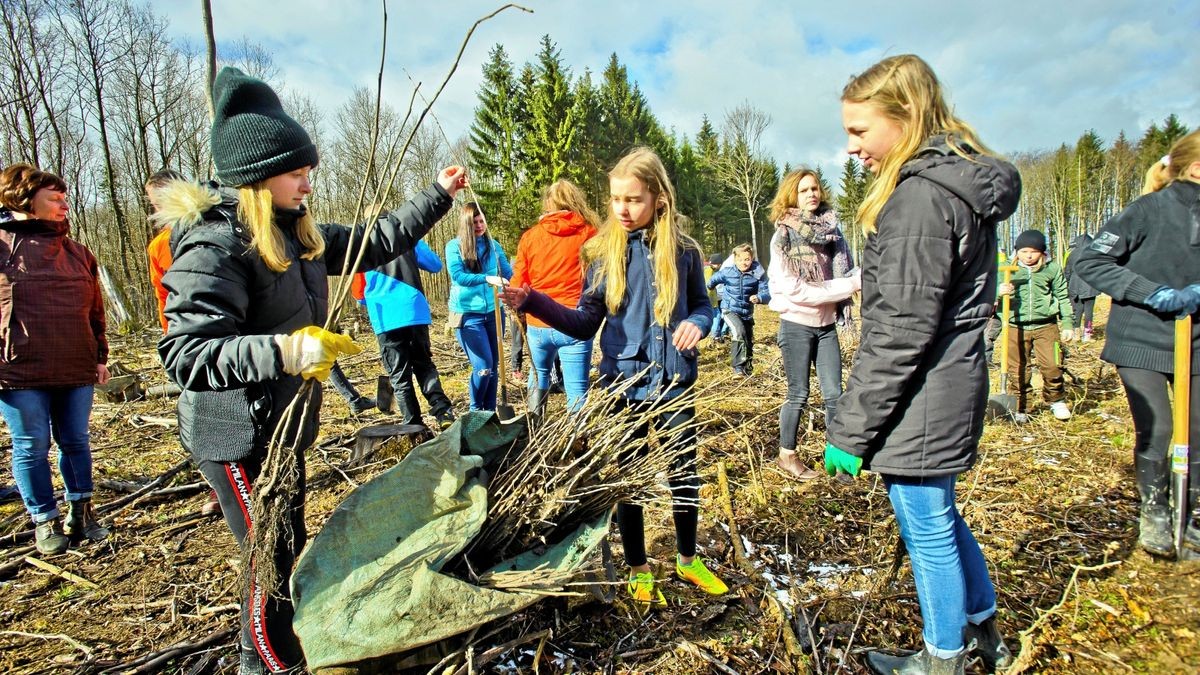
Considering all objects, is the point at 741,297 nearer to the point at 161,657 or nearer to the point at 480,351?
the point at 480,351

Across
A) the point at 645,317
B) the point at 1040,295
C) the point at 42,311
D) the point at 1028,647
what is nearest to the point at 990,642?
the point at 1028,647

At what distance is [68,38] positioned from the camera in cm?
1489

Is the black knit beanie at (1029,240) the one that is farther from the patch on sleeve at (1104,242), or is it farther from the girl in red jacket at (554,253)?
the girl in red jacket at (554,253)

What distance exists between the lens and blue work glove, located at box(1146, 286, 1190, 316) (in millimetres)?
2447

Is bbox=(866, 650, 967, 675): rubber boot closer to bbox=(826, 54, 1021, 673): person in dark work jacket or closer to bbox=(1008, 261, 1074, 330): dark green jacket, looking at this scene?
bbox=(826, 54, 1021, 673): person in dark work jacket

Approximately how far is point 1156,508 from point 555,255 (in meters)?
3.56

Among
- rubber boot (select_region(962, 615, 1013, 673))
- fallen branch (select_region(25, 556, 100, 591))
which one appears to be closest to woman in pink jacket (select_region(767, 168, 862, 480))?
rubber boot (select_region(962, 615, 1013, 673))

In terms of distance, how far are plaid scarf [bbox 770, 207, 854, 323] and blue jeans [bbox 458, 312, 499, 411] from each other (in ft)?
7.30

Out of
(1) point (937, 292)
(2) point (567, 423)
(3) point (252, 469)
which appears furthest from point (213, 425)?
(1) point (937, 292)

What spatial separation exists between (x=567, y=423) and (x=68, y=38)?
2055cm

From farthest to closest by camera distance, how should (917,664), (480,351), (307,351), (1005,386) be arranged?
(1005,386) → (480,351) → (917,664) → (307,351)

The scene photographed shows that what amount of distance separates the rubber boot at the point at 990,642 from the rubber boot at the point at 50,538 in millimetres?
4259

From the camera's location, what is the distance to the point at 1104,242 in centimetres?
276

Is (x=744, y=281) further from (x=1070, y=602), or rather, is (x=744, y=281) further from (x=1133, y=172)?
(x=1133, y=172)
